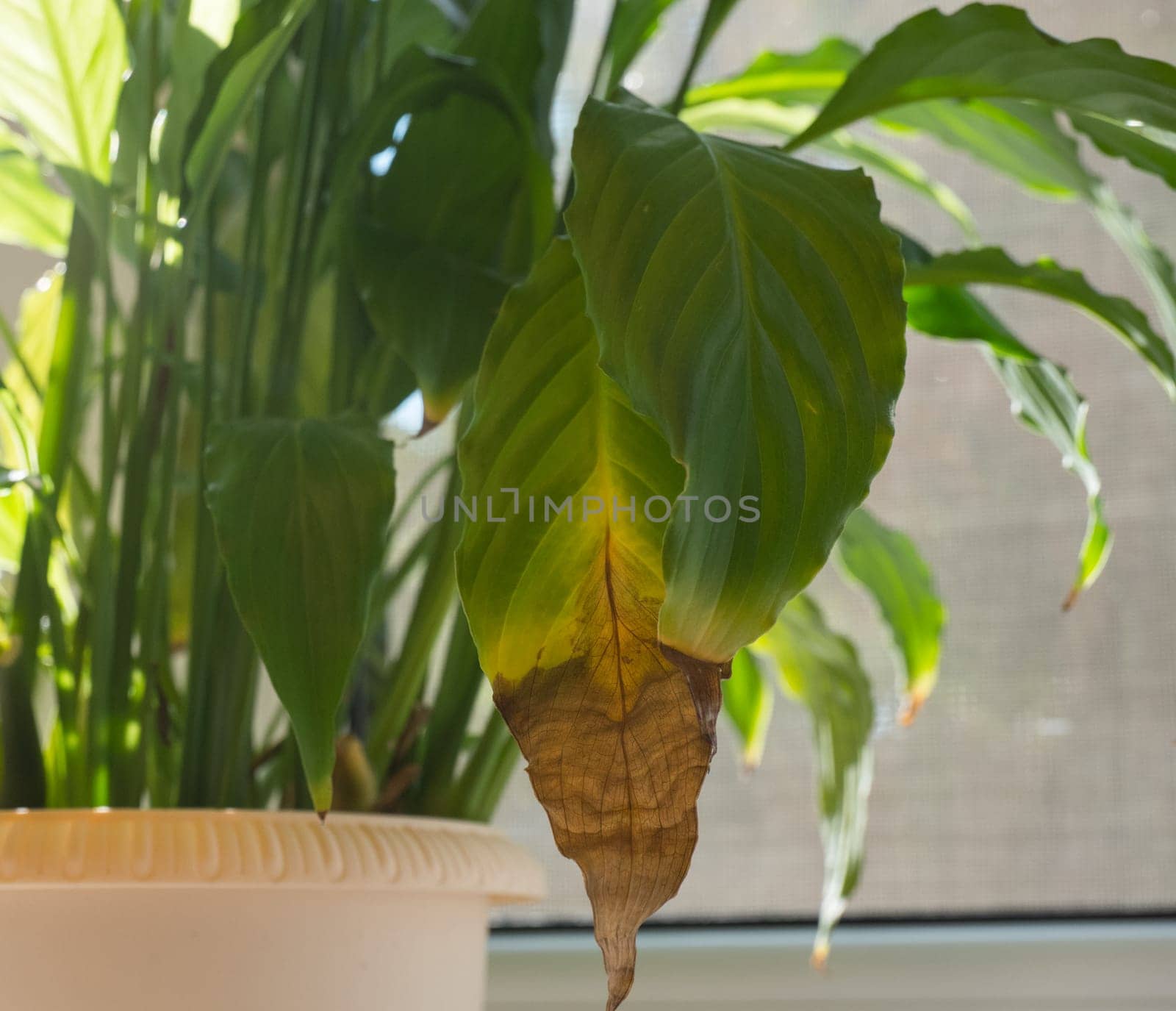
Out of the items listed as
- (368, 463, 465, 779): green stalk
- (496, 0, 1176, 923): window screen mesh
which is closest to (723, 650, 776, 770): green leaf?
(496, 0, 1176, 923): window screen mesh

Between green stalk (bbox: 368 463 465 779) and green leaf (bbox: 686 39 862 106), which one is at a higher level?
green leaf (bbox: 686 39 862 106)

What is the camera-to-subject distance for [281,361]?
1.71ft

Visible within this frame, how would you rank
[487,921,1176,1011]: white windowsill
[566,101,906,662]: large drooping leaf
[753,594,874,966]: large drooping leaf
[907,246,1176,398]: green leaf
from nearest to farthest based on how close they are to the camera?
[566,101,906,662]: large drooping leaf → [907,246,1176,398]: green leaf → [753,594,874,966]: large drooping leaf → [487,921,1176,1011]: white windowsill

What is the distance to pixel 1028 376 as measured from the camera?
536mm

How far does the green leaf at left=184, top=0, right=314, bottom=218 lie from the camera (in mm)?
426

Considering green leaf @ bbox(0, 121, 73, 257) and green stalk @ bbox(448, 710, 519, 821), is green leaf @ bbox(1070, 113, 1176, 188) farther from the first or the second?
green leaf @ bbox(0, 121, 73, 257)

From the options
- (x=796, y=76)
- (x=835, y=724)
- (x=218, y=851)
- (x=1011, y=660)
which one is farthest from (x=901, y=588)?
(x=218, y=851)

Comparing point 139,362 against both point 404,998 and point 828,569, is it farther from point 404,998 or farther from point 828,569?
point 828,569

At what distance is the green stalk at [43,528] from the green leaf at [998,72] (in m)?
0.33

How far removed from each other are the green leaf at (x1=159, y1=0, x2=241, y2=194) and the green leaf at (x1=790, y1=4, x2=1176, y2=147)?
0.84 ft

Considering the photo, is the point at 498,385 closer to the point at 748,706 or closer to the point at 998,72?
the point at 998,72

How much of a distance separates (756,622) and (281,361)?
32cm

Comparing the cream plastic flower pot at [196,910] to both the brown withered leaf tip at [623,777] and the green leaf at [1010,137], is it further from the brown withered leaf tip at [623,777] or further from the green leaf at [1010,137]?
the green leaf at [1010,137]

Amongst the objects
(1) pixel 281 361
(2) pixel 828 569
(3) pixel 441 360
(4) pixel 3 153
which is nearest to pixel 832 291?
(3) pixel 441 360
